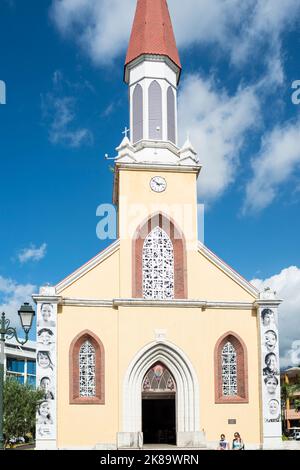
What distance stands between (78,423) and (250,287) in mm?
10828

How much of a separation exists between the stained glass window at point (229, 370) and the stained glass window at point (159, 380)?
8.41 ft

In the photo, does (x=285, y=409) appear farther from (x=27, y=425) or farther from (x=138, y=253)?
(x=27, y=425)

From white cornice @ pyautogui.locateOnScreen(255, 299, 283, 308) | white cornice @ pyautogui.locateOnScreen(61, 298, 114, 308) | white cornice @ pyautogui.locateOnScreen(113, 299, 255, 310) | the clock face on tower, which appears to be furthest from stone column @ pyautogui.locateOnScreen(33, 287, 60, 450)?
white cornice @ pyautogui.locateOnScreen(255, 299, 283, 308)

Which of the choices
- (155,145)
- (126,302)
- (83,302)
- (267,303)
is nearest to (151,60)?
(155,145)

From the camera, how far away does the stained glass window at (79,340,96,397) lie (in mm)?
29578

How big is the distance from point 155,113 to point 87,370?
47.0ft

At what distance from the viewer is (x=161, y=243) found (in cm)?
3219

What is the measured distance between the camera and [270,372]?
30.7 m

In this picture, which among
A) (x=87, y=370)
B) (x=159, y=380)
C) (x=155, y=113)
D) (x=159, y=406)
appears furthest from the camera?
(x=159, y=406)

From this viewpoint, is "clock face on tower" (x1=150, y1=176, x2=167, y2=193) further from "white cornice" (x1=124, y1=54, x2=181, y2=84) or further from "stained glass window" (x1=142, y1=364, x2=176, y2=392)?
"stained glass window" (x1=142, y1=364, x2=176, y2=392)

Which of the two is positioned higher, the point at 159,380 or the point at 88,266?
the point at 88,266

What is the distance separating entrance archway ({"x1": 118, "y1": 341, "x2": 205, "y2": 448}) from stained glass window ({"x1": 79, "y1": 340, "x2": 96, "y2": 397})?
1.59m

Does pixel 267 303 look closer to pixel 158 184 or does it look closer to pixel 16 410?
pixel 158 184
